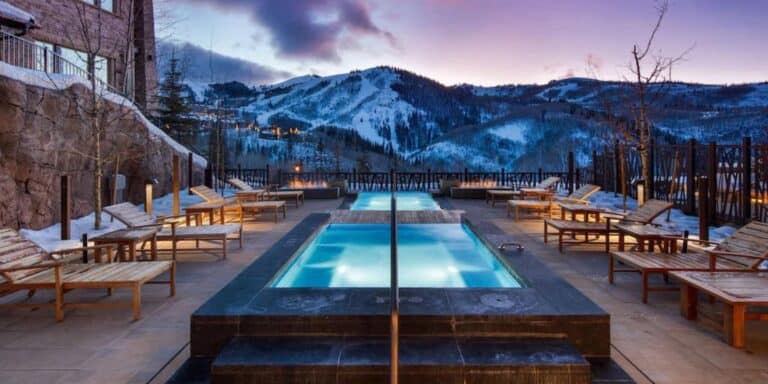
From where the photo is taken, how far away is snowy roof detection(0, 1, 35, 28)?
1104cm

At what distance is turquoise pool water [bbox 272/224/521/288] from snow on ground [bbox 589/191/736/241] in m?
3.35

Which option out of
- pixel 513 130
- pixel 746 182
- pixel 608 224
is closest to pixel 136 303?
pixel 608 224

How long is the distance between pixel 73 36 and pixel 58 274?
14.8m

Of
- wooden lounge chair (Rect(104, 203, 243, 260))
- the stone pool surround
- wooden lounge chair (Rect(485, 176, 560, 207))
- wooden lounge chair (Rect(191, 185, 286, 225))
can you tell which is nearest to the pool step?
the stone pool surround

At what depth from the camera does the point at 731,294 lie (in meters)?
3.05

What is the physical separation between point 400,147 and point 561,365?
79020 mm

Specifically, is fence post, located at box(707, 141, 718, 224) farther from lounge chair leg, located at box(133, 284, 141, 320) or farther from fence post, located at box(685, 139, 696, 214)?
lounge chair leg, located at box(133, 284, 141, 320)

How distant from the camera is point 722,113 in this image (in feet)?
165

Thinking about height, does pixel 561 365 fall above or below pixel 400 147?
below

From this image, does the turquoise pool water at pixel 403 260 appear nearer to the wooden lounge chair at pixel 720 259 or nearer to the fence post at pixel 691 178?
the wooden lounge chair at pixel 720 259

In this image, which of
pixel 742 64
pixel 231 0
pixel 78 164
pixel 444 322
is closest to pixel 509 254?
pixel 444 322

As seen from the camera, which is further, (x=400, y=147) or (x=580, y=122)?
(x=400, y=147)

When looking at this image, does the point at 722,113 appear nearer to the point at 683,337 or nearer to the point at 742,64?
the point at 742,64

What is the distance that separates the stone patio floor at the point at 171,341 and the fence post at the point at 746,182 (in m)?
4.84
